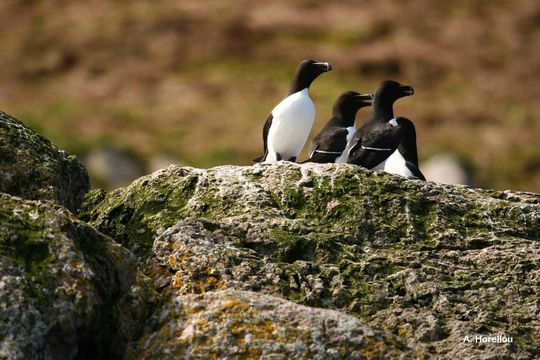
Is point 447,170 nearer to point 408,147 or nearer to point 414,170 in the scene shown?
point 408,147

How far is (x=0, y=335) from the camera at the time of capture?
22.7ft

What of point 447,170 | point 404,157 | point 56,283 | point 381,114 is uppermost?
point 447,170

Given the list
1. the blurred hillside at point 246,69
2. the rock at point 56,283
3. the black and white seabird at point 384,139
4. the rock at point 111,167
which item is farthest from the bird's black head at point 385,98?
the blurred hillside at point 246,69

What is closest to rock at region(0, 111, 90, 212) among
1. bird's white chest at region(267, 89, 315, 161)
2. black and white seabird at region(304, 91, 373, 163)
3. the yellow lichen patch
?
the yellow lichen patch

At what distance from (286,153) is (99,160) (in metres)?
21.0

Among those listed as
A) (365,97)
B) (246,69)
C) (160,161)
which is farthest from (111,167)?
(365,97)

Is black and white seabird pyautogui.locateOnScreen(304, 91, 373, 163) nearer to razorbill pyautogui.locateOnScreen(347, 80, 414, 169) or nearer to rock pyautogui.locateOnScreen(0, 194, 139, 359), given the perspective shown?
razorbill pyautogui.locateOnScreen(347, 80, 414, 169)

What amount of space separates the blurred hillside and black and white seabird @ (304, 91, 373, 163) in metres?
20.5

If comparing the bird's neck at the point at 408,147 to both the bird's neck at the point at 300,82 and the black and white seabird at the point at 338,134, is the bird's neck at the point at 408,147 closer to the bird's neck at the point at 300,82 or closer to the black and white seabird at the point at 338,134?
the black and white seabird at the point at 338,134

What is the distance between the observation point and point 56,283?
283 inches

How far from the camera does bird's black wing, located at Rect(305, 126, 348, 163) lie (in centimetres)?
1355

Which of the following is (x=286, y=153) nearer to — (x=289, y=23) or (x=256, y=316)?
(x=256, y=316)

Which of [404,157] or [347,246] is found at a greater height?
[404,157]

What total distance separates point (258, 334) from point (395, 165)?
20.7 ft
